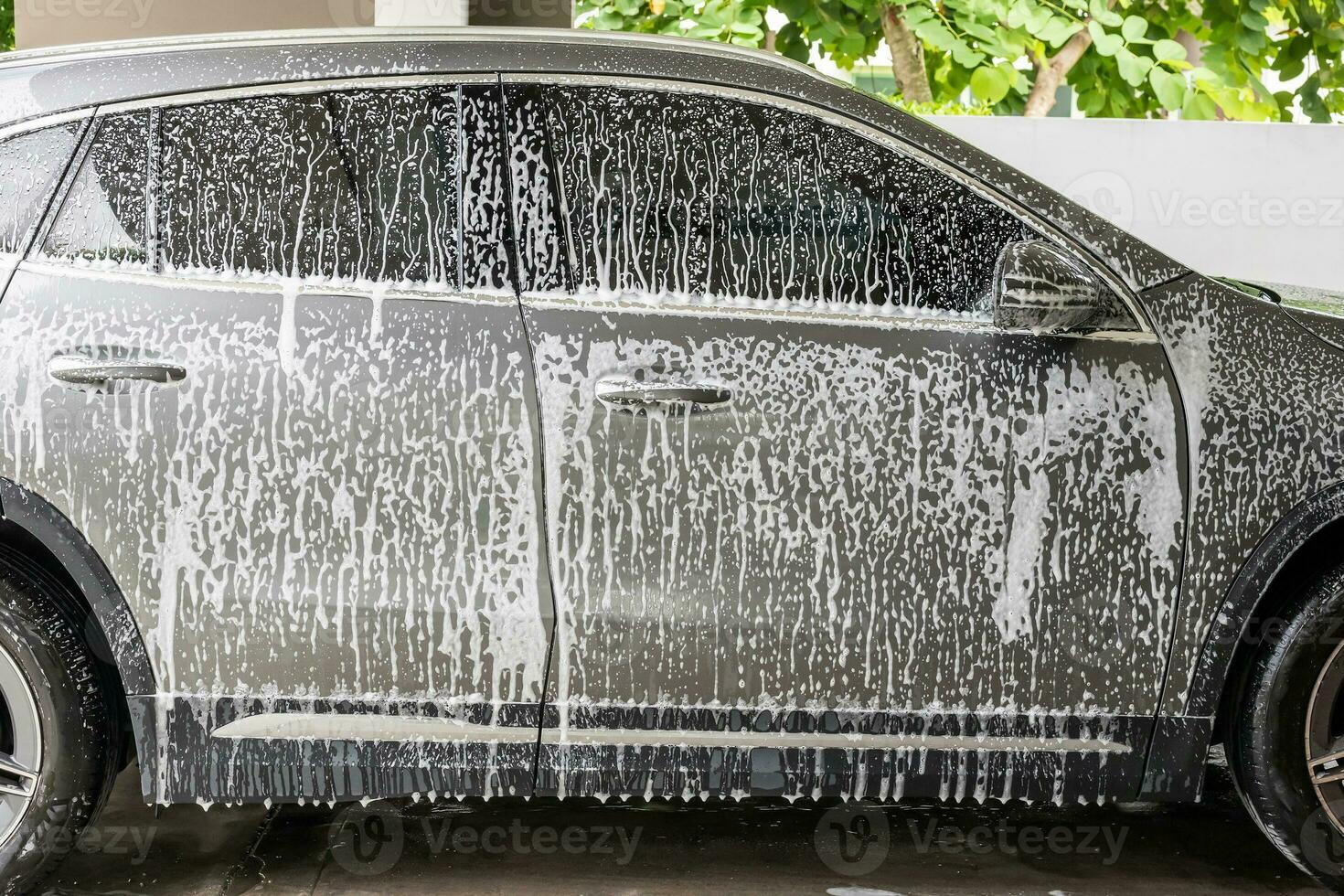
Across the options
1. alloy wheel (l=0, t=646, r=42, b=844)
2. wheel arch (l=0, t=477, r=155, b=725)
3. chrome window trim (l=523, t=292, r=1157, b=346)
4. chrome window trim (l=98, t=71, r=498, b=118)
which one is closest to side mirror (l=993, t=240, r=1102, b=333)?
chrome window trim (l=523, t=292, r=1157, b=346)

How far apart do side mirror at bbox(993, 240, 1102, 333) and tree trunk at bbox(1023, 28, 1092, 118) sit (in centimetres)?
615

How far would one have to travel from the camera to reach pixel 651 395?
2494 millimetres

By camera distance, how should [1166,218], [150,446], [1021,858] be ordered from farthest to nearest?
1. [1166,218]
2. [1021,858]
3. [150,446]

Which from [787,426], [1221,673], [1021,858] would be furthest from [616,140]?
[1021,858]

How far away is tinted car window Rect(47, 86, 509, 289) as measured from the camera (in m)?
2.54

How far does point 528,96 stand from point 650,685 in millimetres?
1219

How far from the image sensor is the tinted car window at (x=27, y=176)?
2531mm


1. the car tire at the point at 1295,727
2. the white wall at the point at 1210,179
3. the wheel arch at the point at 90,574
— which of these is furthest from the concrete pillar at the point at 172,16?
the car tire at the point at 1295,727

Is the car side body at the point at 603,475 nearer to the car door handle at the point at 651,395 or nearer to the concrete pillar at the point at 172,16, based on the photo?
the car door handle at the point at 651,395

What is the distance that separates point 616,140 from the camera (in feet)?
8.48

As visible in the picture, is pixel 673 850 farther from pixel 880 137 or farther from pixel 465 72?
pixel 465 72

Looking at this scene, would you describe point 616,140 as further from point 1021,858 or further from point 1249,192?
point 1249,192

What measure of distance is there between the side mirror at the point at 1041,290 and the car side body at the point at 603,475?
4cm

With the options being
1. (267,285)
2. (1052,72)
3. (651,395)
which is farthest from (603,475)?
(1052,72)
